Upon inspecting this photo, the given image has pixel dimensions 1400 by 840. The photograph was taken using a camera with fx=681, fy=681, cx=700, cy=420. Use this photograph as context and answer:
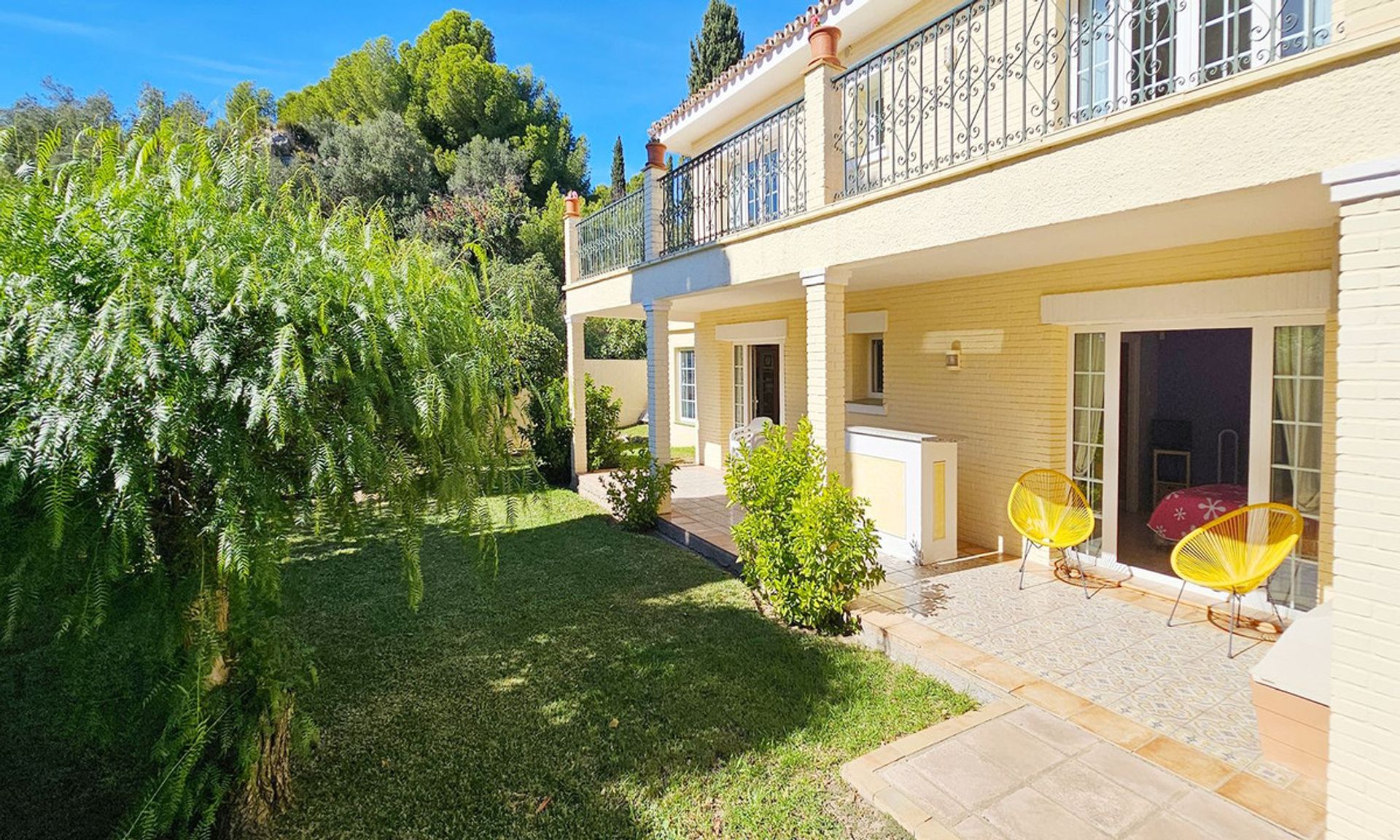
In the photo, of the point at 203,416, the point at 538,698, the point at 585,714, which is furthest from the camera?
the point at 538,698

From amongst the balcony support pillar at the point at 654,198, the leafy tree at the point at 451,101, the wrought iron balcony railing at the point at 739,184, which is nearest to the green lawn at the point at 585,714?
the wrought iron balcony railing at the point at 739,184

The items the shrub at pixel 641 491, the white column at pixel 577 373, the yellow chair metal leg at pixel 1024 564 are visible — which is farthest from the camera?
the white column at pixel 577 373

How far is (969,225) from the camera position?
519 centimetres

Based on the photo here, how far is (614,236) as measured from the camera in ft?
38.4

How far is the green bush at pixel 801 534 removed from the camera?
18.9ft

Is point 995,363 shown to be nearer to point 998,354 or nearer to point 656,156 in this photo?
point 998,354

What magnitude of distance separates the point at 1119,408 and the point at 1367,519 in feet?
14.4

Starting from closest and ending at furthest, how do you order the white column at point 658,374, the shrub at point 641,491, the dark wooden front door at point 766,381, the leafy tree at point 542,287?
the shrub at point 641,491 → the white column at point 658,374 → the dark wooden front door at point 766,381 → the leafy tree at point 542,287

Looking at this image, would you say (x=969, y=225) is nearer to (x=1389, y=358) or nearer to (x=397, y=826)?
(x=1389, y=358)

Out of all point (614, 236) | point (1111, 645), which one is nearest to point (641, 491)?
point (614, 236)

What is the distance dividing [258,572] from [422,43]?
31727 mm

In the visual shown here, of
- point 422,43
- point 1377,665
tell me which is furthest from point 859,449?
point 422,43

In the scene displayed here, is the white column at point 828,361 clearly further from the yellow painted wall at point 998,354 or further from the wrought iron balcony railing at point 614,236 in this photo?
the wrought iron balcony railing at point 614,236

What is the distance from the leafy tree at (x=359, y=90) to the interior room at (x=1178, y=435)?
94.7 ft
